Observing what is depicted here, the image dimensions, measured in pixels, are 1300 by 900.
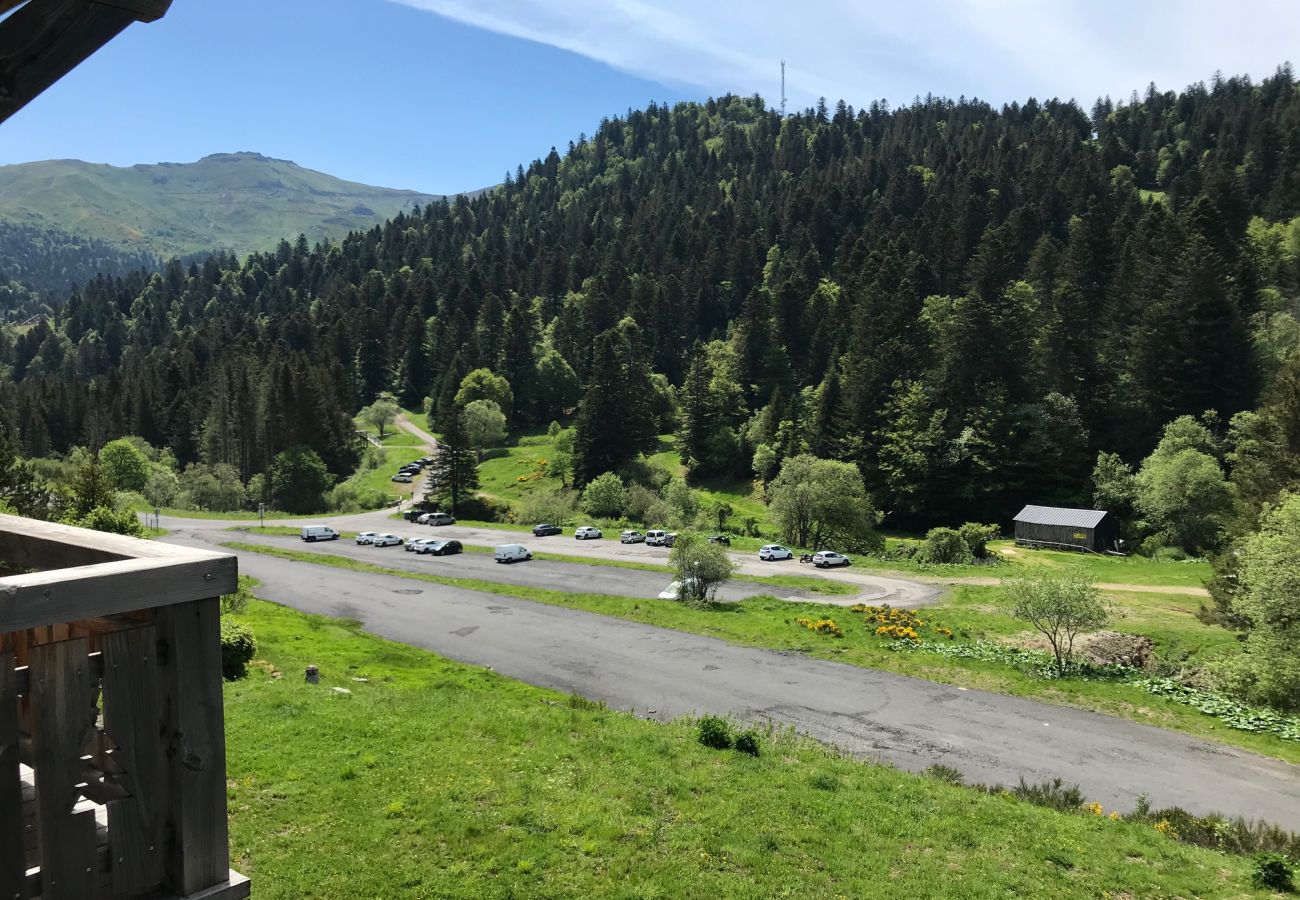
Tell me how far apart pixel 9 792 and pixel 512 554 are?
51205 mm

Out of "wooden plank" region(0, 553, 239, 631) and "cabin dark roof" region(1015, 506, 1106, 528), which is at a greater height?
"wooden plank" region(0, 553, 239, 631)

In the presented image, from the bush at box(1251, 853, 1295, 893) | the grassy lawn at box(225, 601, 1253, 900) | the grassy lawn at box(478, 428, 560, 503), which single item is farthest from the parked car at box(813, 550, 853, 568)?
the grassy lawn at box(478, 428, 560, 503)

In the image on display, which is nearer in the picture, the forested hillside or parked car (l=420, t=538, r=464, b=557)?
parked car (l=420, t=538, r=464, b=557)

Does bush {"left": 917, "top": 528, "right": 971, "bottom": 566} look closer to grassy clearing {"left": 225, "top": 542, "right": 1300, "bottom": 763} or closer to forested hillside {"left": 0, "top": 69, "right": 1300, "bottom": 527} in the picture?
grassy clearing {"left": 225, "top": 542, "right": 1300, "bottom": 763}

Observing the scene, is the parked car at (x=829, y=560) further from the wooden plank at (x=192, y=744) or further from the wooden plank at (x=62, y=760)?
the wooden plank at (x=62, y=760)

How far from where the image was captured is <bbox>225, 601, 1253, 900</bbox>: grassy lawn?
10398 mm

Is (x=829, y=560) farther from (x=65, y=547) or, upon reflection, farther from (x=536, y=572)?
(x=65, y=547)

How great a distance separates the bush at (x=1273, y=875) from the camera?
12766 mm

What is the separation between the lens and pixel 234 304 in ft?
641

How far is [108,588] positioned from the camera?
9.37ft

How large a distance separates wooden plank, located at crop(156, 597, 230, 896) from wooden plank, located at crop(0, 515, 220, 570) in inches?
12.3

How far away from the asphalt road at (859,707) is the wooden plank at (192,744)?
20.2 meters

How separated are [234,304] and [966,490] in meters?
190

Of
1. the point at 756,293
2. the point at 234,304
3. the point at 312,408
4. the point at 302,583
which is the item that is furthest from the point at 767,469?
the point at 234,304
